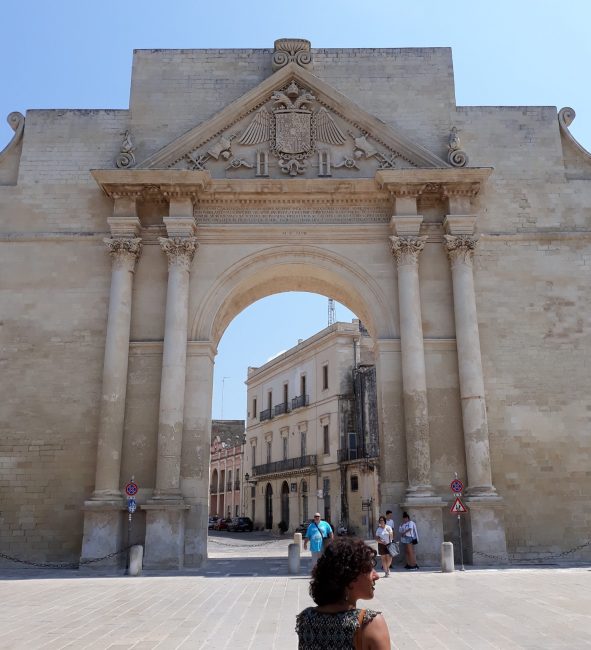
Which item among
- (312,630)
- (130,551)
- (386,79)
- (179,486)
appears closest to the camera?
(312,630)

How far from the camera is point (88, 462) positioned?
52.4 ft

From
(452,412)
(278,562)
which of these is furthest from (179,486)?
(452,412)

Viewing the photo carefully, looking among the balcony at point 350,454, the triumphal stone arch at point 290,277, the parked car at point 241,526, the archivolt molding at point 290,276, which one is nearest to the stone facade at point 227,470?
the parked car at point 241,526

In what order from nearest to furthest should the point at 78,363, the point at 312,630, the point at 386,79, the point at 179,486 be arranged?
the point at 312,630
the point at 179,486
the point at 78,363
the point at 386,79

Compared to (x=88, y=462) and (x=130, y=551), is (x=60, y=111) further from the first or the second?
(x=130, y=551)

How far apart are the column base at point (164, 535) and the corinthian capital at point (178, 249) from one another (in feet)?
19.3

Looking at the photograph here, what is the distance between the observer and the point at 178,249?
16750mm

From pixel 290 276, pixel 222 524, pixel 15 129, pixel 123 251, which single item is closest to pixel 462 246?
pixel 290 276

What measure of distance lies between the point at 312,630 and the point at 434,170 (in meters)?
15.4

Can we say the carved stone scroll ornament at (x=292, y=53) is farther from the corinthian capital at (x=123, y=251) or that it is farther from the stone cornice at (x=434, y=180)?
the corinthian capital at (x=123, y=251)

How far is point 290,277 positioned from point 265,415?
2825 centimetres

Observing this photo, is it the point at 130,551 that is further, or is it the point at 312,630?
the point at 130,551

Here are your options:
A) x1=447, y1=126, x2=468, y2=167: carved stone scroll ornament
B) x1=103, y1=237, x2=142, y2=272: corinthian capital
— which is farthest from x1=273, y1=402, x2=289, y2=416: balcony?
x1=447, y1=126, x2=468, y2=167: carved stone scroll ornament

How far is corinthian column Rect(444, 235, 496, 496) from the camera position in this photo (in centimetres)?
1534
